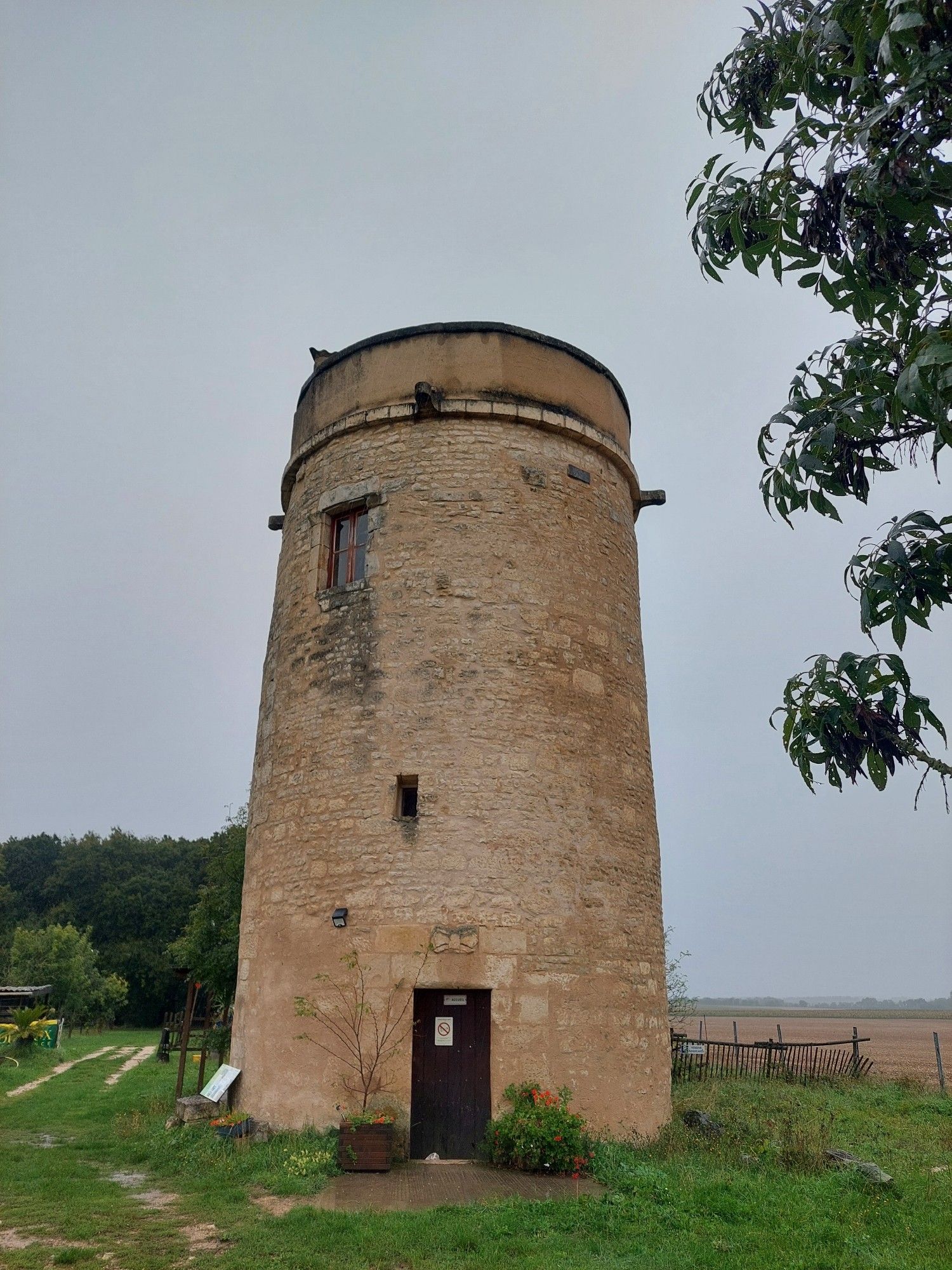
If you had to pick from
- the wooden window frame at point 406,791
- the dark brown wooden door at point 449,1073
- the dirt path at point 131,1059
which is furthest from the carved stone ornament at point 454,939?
the dirt path at point 131,1059

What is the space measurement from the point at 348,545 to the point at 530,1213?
23.5 ft

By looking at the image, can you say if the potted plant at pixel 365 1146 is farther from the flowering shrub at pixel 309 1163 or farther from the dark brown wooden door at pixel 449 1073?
the dark brown wooden door at pixel 449 1073

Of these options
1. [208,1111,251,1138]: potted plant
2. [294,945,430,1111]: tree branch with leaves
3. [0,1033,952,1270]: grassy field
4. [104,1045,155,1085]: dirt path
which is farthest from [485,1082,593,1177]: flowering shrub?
[104,1045,155,1085]: dirt path

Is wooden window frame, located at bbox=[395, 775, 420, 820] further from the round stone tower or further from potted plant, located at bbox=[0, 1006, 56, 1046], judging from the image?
potted plant, located at bbox=[0, 1006, 56, 1046]

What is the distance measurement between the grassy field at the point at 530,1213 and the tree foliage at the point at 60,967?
2324cm

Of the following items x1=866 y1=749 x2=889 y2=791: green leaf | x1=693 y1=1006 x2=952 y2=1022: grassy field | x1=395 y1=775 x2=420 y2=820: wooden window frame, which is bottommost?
x1=693 y1=1006 x2=952 y2=1022: grassy field

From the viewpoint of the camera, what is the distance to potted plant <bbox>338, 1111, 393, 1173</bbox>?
306 inches

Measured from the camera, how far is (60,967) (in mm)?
30781

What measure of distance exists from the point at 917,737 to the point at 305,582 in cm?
819

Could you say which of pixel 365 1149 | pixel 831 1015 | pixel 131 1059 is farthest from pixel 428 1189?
pixel 831 1015

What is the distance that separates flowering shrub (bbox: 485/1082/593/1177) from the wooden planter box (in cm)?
97

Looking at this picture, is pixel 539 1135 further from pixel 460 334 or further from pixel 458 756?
pixel 460 334

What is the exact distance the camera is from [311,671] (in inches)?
412

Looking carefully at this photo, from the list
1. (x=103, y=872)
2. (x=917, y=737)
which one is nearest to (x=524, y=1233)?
(x=917, y=737)
